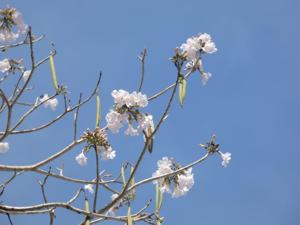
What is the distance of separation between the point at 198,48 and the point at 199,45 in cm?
3

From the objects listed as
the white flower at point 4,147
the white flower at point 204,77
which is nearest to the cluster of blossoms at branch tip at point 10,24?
the white flower at point 4,147

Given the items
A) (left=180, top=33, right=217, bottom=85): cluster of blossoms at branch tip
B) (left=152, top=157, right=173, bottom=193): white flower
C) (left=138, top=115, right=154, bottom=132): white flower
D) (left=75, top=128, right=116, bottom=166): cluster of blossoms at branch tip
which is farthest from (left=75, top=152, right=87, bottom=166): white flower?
(left=180, top=33, right=217, bottom=85): cluster of blossoms at branch tip

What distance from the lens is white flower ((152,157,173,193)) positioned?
3830 mm

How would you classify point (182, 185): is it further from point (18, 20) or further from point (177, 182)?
point (18, 20)

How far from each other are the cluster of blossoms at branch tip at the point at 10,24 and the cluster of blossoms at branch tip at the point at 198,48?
1835mm

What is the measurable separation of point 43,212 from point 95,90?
3.42 feet

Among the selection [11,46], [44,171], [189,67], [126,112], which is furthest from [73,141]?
[11,46]

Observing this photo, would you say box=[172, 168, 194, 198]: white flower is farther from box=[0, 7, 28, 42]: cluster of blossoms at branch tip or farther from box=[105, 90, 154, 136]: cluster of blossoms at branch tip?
box=[0, 7, 28, 42]: cluster of blossoms at branch tip

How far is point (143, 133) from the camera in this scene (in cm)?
345

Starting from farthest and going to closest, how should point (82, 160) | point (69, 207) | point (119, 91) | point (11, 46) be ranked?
point (11, 46)
point (82, 160)
point (69, 207)
point (119, 91)

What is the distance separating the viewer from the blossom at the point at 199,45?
142 inches

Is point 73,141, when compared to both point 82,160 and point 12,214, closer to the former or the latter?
point 82,160

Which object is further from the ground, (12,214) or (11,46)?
(11,46)

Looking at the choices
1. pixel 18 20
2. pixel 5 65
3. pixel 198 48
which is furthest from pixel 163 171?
pixel 5 65
